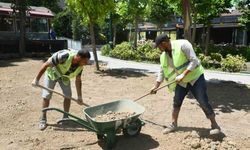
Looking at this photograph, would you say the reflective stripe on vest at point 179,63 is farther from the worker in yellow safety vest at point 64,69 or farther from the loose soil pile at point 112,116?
the worker in yellow safety vest at point 64,69

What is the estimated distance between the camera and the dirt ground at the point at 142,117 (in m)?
5.81

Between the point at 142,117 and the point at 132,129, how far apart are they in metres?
1.69

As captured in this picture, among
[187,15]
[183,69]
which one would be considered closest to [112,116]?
[183,69]

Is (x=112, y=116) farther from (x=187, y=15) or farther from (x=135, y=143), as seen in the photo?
(x=187, y=15)

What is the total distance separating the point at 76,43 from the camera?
33781 millimetres

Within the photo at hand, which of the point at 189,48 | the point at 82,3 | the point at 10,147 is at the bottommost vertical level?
the point at 10,147

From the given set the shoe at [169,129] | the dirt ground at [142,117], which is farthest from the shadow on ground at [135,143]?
the shoe at [169,129]

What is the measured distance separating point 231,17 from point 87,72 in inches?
783

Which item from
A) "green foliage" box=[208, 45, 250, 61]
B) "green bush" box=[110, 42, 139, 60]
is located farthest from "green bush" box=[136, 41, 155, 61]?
"green foliage" box=[208, 45, 250, 61]

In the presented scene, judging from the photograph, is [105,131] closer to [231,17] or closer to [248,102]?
[248,102]

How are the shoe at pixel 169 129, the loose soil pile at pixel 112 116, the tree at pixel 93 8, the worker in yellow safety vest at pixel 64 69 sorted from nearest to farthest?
the loose soil pile at pixel 112 116, the worker in yellow safety vest at pixel 64 69, the shoe at pixel 169 129, the tree at pixel 93 8

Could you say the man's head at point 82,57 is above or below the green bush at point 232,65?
above

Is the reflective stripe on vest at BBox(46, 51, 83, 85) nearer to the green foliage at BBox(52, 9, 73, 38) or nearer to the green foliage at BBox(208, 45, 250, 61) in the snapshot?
the green foliage at BBox(208, 45, 250, 61)

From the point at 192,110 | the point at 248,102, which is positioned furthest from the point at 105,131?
the point at 248,102
